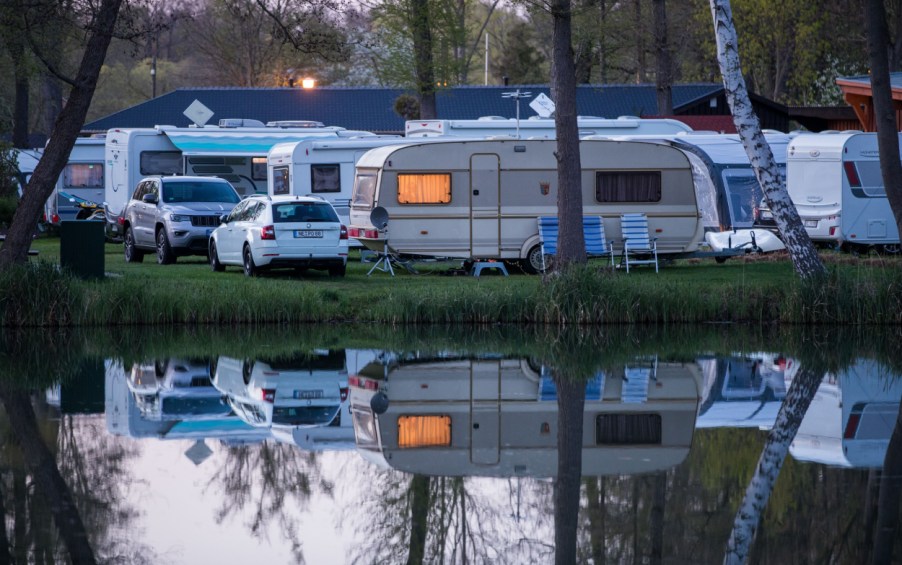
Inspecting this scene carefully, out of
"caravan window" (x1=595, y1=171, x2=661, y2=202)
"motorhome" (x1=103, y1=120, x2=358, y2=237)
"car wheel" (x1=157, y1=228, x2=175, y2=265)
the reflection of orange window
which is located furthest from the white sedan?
"motorhome" (x1=103, y1=120, x2=358, y2=237)

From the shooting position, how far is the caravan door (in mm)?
25375

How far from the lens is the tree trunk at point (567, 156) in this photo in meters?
21.9

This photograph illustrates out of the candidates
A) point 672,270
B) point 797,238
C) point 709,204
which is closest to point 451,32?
point 709,204

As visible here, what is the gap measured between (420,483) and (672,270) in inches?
A: 688

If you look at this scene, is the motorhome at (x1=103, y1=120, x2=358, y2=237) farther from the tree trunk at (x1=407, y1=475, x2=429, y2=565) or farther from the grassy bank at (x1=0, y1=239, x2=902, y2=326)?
the tree trunk at (x1=407, y1=475, x2=429, y2=565)

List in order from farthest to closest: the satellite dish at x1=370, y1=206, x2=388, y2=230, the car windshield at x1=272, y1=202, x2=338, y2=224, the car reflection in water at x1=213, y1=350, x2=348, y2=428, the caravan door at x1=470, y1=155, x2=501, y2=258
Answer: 1. the caravan door at x1=470, y1=155, x2=501, y2=258
2. the satellite dish at x1=370, y1=206, x2=388, y2=230
3. the car windshield at x1=272, y1=202, x2=338, y2=224
4. the car reflection in water at x1=213, y1=350, x2=348, y2=428

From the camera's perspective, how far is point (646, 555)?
7156mm

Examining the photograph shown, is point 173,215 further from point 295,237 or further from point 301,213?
point 295,237

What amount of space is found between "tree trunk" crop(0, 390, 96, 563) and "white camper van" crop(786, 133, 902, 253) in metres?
19.5

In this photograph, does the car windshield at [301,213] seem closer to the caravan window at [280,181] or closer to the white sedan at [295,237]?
the white sedan at [295,237]

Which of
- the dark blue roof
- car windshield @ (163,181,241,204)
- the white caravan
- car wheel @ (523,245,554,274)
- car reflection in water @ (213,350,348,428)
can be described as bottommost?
car reflection in water @ (213,350,348,428)

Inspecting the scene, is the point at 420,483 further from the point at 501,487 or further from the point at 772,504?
the point at 772,504

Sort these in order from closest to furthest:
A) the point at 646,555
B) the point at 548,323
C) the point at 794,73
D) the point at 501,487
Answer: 1. the point at 646,555
2. the point at 501,487
3. the point at 548,323
4. the point at 794,73

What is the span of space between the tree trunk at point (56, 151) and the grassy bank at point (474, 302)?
1478mm
